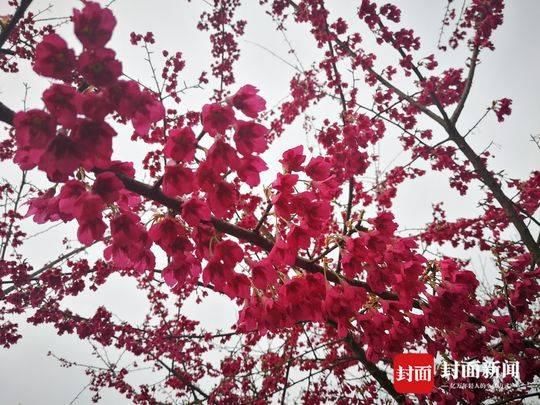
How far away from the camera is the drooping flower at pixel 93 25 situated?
1.25m

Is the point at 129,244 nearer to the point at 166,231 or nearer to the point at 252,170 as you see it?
the point at 166,231

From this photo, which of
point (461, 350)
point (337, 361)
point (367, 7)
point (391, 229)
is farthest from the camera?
point (367, 7)

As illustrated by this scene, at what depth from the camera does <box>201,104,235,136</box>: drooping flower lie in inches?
66.3

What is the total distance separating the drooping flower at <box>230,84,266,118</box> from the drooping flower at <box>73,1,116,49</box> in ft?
2.18

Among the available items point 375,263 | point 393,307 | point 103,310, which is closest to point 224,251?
point 375,263

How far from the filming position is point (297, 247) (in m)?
2.00

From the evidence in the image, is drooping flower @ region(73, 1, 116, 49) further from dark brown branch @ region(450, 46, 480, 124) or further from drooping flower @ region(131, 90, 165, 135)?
dark brown branch @ region(450, 46, 480, 124)

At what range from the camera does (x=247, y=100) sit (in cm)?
175

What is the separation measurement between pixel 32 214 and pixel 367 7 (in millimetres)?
7309

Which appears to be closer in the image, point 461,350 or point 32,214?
point 32,214

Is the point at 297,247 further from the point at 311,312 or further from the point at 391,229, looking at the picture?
the point at 391,229

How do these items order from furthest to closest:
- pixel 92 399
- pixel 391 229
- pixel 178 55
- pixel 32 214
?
pixel 92 399 → pixel 178 55 → pixel 391 229 → pixel 32 214

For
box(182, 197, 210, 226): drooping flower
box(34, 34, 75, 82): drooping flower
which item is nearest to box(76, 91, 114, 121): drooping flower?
box(34, 34, 75, 82): drooping flower

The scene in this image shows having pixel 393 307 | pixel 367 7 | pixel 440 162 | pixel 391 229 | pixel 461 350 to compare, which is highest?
pixel 367 7
